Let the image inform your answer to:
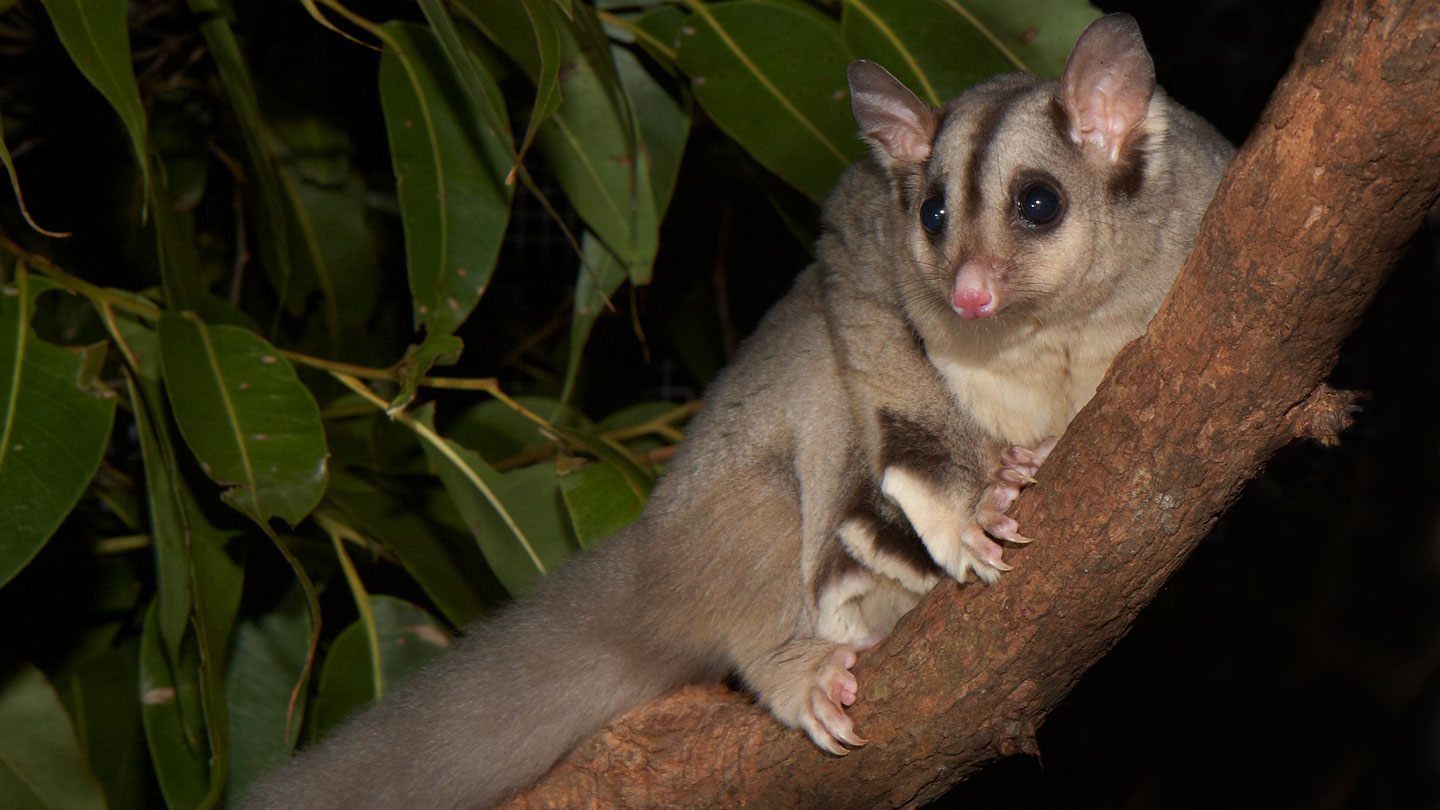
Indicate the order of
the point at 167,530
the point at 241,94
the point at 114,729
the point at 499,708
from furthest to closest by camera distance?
the point at 114,729 < the point at 241,94 < the point at 167,530 < the point at 499,708

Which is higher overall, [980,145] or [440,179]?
[980,145]

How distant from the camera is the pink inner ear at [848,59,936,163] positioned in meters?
2.35

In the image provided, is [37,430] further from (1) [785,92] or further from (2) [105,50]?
(1) [785,92]

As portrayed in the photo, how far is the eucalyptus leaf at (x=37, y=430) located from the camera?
2.38 m

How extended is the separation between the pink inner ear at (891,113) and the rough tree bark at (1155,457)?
0.72 meters

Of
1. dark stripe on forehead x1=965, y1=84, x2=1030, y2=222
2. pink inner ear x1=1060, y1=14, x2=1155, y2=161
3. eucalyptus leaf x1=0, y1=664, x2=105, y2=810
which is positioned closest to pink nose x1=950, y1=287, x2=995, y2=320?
dark stripe on forehead x1=965, y1=84, x2=1030, y2=222

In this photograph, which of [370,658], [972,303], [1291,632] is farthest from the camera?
[1291,632]

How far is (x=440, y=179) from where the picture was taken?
9.57ft

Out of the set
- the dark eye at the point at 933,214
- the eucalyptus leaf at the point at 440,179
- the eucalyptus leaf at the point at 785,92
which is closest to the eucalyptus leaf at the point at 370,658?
the eucalyptus leaf at the point at 440,179

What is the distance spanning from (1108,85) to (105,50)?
185cm

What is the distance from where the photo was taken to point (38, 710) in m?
2.76

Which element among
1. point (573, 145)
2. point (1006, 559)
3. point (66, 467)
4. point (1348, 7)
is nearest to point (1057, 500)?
point (1006, 559)

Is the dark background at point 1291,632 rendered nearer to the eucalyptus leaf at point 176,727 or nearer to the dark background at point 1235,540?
the dark background at point 1235,540

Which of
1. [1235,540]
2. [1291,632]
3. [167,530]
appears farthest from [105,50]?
[1291,632]
